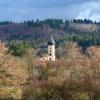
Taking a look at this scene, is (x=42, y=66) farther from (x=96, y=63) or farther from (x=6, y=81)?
(x=6, y=81)

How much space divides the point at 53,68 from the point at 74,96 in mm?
22423

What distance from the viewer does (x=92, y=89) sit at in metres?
45.8

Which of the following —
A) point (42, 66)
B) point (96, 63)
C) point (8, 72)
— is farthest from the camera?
point (42, 66)

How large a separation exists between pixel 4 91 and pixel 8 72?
2.67 metres

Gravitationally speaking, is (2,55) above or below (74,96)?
above

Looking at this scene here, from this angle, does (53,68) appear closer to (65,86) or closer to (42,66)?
(42,66)

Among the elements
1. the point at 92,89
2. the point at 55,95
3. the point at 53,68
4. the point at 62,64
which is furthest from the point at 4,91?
the point at 62,64

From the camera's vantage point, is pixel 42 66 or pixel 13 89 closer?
pixel 13 89

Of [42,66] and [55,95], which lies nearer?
[55,95]

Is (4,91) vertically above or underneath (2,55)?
underneath

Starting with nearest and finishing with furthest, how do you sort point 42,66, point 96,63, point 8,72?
point 8,72 < point 96,63 < point 42,66

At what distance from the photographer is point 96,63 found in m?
65.2

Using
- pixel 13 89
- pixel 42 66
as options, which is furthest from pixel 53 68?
pixel 13 89

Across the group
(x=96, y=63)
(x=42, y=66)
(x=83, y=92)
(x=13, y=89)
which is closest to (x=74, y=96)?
(x=83, y=92)
